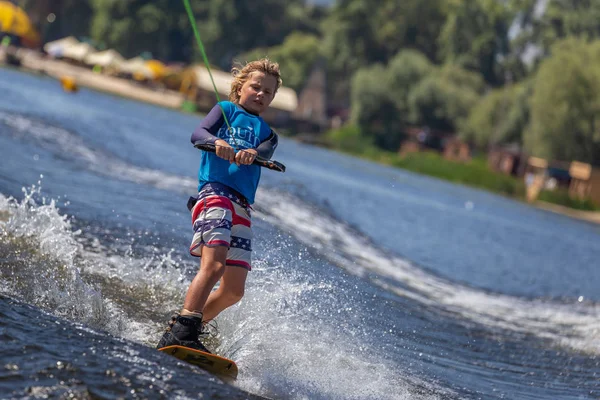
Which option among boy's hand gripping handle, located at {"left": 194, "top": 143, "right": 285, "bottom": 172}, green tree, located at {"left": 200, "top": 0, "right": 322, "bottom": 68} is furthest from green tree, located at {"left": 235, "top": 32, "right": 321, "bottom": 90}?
boy's hand gripping handle, located at {"left": 194, "top": 143, "right": 285, "bottom": 172}

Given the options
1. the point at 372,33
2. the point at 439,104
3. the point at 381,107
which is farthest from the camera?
the point at 372,33

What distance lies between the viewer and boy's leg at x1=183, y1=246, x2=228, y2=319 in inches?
202

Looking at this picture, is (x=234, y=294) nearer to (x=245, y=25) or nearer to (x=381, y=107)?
(x=381, y=107)

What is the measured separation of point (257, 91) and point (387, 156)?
5998cm

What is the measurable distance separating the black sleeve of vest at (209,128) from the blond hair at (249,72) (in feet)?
0.84

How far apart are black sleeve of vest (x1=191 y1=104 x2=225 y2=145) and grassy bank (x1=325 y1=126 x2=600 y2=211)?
4516 centimetres

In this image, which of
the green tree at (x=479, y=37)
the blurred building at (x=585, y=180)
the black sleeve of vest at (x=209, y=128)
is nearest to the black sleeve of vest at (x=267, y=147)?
the black sleeve of vest at (x=209, y=128)

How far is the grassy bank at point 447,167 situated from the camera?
162 ft

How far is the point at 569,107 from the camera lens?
4806 cm

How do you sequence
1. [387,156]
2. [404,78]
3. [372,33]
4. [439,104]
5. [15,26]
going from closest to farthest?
[15,26] < [387,156] < [439,104] < [404,78] < [372,33]

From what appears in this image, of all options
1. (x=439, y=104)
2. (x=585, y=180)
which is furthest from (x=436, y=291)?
(x=439, y=104)

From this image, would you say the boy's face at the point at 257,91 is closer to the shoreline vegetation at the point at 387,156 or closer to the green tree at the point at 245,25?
the shoreline vegetation at the point at 387,156

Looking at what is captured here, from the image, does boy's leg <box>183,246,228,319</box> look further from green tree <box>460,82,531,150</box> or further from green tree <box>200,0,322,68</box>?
green tree <box>200,0,322,68</box>

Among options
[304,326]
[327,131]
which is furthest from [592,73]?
[304,326]
